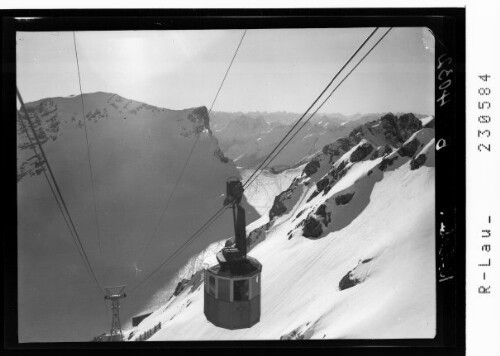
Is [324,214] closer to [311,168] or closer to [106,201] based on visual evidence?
[311,168]

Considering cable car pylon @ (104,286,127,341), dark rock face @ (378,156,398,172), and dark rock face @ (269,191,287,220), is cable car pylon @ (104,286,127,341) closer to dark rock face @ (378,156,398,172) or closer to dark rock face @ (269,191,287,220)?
dark rock face @ (269,191,287,220)

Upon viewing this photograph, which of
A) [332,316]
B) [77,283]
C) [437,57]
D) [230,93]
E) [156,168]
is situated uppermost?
[437,57]

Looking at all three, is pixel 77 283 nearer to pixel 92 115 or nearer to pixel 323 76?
pixel 92 115

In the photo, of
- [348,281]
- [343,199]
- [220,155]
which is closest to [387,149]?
[343,199]

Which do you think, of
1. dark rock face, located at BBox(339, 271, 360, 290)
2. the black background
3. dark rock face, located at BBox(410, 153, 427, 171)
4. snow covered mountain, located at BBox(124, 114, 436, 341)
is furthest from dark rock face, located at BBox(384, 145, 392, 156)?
dark rock face, located at BBox(339, 271, 360, 290)
